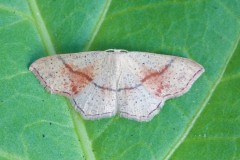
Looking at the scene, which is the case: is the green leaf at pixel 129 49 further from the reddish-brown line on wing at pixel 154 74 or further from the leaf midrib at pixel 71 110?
the reddish-brown line on wing at pixel 154 74

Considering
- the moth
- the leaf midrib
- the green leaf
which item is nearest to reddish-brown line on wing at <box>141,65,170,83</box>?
the moth

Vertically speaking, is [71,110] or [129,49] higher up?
[129,49]

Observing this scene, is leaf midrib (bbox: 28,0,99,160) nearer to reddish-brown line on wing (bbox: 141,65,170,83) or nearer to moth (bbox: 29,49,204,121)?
moth (bbox: 29,49,204,121)

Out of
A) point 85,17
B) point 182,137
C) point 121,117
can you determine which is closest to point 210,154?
point 182,137

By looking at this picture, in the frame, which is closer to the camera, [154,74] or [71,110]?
[71,110]

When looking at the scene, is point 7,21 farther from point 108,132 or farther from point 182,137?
point 182,137

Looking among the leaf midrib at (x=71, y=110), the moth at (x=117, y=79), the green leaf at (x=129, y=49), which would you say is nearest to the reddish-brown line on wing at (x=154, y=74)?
the moth at (x=117, y=79)

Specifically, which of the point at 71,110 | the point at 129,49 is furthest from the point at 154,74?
the point at 71,110

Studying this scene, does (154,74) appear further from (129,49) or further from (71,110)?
(71,110)

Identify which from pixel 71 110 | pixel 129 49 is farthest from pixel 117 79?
pixel 71 110

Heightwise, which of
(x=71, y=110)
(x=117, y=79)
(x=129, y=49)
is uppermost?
(x=129, y=49)
